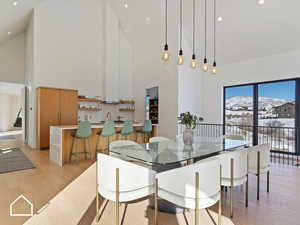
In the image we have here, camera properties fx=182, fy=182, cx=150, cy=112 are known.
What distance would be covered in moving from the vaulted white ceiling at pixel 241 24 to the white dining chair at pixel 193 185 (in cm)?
496

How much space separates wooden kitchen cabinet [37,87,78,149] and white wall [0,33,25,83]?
2.90m

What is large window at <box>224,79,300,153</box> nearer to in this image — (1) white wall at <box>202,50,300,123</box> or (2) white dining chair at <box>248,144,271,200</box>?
(1) white wall at <box>202,50,300,123</box>

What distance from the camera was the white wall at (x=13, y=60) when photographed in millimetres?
7582

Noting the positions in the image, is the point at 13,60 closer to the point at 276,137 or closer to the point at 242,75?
the point at 242,75

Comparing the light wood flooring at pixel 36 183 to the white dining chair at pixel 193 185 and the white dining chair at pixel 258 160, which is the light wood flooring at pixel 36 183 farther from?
the white dining chair at pixel 258 160

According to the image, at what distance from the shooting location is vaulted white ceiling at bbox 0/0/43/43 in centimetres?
535

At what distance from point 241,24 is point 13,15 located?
7.24m

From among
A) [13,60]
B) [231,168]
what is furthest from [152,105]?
[13,60]

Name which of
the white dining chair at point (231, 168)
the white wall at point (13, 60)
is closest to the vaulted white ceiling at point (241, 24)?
the white dining chair at point (231, 168)

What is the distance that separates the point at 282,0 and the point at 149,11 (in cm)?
417

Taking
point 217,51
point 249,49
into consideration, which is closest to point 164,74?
point 217,51

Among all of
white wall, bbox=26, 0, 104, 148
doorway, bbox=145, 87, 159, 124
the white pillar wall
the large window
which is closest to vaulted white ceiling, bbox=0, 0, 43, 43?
white wall, bbox=26, 0, 104, 148

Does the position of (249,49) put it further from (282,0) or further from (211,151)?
(211,151)

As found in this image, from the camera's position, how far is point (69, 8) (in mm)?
7023
